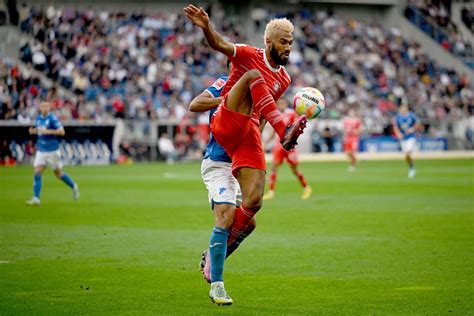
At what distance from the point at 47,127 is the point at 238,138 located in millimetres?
13548

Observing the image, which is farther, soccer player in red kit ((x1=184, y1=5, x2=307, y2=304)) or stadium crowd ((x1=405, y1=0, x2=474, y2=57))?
stadium crowd ((x1=405, y1=0, x2=474, y2=57))

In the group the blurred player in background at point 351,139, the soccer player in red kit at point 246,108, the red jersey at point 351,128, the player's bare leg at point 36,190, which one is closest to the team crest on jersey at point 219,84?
the soccer player in red kit at point 246,108

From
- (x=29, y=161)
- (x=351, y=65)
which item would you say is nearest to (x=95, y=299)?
(x=29, y=161)

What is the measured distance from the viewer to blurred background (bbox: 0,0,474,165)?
43156mm

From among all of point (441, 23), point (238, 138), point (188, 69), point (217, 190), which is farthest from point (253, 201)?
point (441, 23)

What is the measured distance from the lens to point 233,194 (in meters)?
9.56

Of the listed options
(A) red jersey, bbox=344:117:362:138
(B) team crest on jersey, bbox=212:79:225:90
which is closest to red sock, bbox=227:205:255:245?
(B) team crest on jersey, bbox=212:79:225:90

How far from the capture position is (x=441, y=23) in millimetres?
64312

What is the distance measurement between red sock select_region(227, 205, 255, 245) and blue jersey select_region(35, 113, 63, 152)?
1310cm

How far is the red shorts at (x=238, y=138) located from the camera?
924cm

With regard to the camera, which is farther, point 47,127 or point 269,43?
point 47,127

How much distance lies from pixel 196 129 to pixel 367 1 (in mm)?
21304

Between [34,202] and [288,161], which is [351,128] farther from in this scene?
[34,202]

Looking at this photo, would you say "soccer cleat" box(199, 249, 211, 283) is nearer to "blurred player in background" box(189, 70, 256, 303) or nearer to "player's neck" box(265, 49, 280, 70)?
"blurred player in background" box(189, 70, 256, 303)
